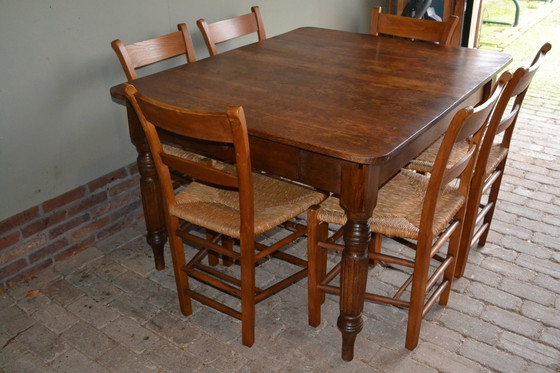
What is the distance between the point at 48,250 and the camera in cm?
289

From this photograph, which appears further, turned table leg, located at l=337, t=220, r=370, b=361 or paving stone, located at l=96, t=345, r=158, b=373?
paving stone, located at l=96, t=345, r=158, b=373

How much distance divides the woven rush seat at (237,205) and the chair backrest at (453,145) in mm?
451

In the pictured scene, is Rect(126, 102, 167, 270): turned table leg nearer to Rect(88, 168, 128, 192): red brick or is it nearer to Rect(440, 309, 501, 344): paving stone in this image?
Rect(88, 168, 128, 192): red brick

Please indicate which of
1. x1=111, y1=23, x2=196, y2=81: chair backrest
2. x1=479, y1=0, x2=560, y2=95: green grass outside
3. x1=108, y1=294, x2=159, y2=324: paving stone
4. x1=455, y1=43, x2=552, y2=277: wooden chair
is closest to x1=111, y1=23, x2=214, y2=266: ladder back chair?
x1=111, y1=23, x2=196, y2=81: chair backrest

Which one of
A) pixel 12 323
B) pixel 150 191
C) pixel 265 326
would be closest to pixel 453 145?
pixel 265 326

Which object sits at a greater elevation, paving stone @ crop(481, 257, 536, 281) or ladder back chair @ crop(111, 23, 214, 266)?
ladder back chair @ crop(111, 23, 214, 266)

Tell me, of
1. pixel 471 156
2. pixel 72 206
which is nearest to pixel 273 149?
pixel 471 156

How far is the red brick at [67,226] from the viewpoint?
290 centimetres

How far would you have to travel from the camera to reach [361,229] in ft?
6.69

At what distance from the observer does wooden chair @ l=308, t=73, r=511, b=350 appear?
6.81 ft

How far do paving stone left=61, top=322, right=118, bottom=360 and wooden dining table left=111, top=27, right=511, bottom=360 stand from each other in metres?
→ 0.49

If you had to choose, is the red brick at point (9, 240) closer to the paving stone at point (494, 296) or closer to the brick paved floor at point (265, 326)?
the brick paved floor at point (265, 326)

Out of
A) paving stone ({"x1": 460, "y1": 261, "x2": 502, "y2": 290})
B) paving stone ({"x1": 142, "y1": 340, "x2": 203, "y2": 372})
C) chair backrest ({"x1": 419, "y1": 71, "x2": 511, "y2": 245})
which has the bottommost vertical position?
paving stone ({"x1": 142, "y1": 340, "x2": 203, "y2": 372})

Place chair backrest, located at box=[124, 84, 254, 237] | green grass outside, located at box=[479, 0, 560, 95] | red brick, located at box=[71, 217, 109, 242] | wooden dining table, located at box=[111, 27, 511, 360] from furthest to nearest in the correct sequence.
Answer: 1. green grass outside, located at box=[479, 0, 560, 95]
2. red brick, located at box=[71, 217, 109, 242]
3. wooden dining table, located at box=[111, 27, 511, 360]
4. chair backrest, located at box=[124, 84, 254, 237]
